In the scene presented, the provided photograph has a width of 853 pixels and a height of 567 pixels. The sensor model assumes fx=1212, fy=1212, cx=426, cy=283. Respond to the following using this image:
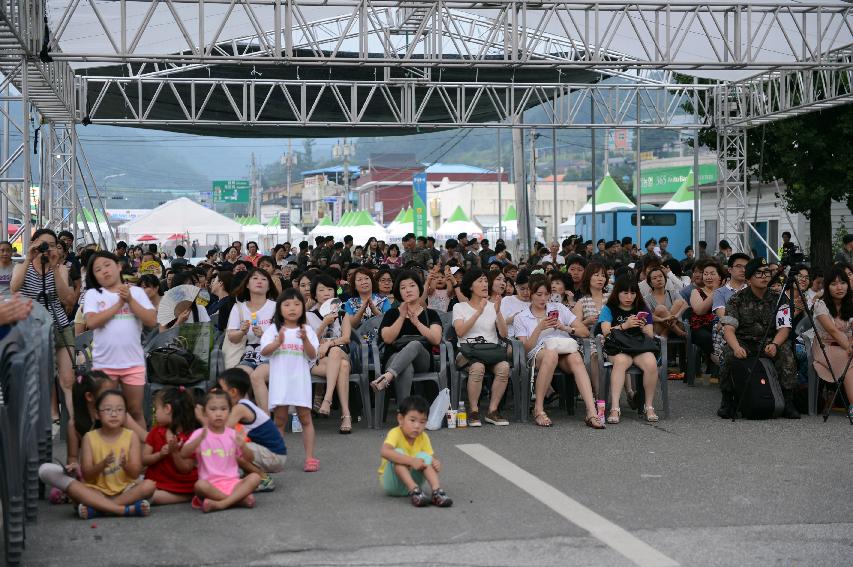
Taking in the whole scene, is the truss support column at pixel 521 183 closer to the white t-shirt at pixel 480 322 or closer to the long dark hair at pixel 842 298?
the long dark hair at pixel 842 298

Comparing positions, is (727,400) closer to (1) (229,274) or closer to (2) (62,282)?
(1) (229,274)

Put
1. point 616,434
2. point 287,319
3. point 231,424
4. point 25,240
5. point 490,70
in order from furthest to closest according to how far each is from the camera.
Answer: point 490,70 → point 25,240 → point 616,434 → point 287,319 → point 231,424

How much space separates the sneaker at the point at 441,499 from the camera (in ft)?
24.1

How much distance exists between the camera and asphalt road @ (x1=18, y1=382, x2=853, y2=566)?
622 cm

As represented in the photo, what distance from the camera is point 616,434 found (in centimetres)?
1034

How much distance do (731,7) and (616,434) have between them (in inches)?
418

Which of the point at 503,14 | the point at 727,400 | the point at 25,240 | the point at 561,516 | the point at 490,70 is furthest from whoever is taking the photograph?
the point at 490,70

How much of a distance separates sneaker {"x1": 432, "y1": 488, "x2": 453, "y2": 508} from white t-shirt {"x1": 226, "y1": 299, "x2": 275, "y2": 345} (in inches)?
128

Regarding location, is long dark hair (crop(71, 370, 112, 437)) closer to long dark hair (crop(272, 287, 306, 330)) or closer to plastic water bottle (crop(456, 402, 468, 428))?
long dark hair (crop(272, 287, 306, 330))

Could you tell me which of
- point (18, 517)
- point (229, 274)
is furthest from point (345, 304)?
point (18, 517)

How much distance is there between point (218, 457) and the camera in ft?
24.2

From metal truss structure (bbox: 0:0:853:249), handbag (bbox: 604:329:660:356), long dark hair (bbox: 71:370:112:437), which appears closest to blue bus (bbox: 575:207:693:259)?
metal truss structure (bbox: 0:0:853:249)

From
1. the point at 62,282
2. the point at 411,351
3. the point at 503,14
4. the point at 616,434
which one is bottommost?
the point at 616,434

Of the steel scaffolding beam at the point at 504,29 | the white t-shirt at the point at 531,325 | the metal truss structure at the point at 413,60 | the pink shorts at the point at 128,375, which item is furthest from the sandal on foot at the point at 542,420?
the steel scaffolding beam at the point at 504,29
